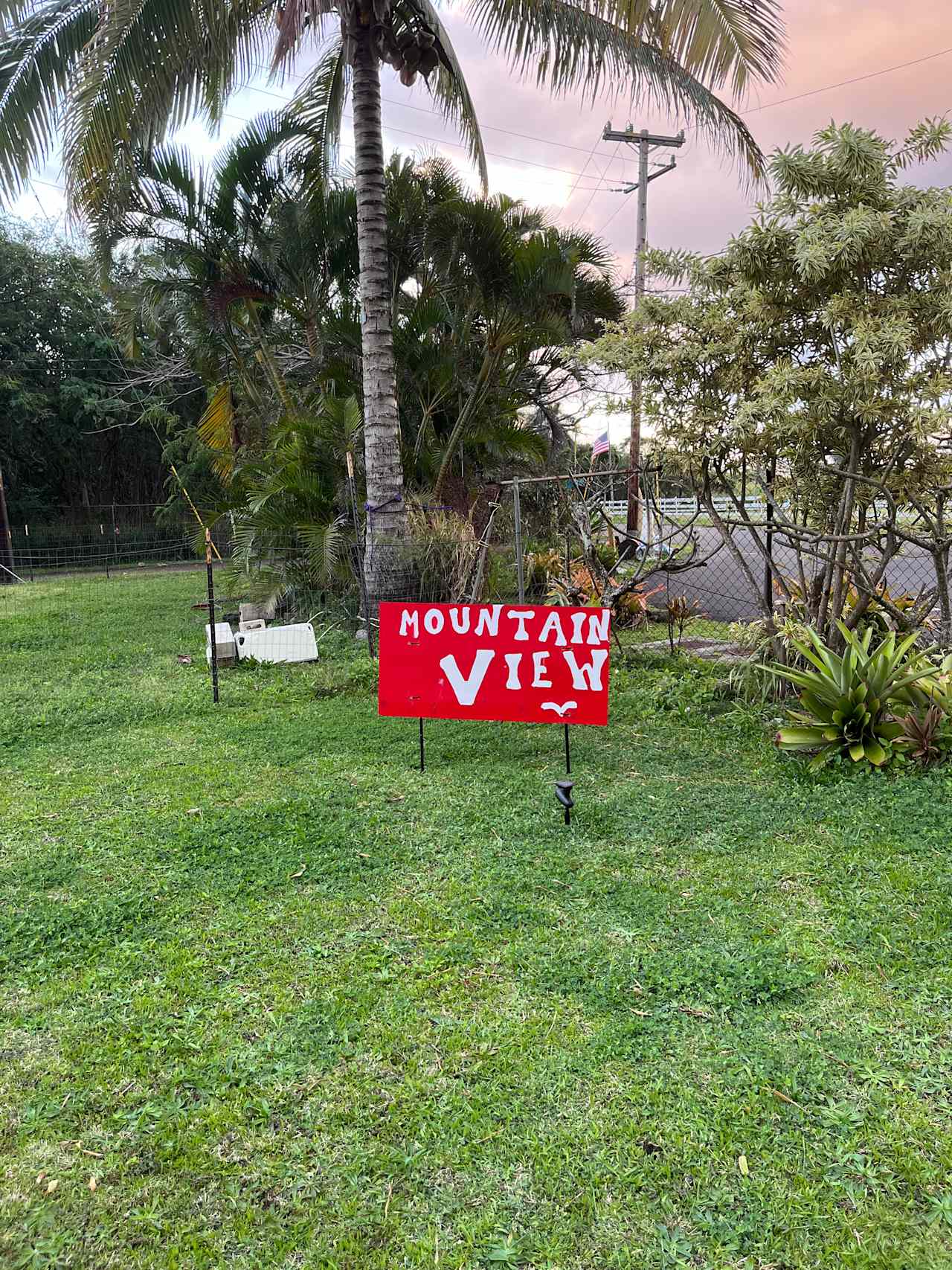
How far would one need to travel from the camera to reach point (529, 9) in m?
7.58

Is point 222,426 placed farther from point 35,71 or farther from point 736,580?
point 736,580

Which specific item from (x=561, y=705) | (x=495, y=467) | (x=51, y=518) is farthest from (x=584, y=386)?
(x=51, y=518)

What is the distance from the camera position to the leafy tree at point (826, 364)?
4.21m

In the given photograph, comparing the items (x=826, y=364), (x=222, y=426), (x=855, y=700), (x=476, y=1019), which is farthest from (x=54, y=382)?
(x=476, y=1019)

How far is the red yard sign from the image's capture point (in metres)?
4.10

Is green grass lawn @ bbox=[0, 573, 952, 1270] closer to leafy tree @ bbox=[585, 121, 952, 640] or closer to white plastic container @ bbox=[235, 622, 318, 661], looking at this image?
leafy tree @ bbox=[585, 121, 952, 640]

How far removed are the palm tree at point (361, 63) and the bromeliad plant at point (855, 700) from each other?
484 centimetres

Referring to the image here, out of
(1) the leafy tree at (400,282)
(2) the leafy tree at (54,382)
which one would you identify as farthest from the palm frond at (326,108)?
(2) the leafy tree at (54,382)

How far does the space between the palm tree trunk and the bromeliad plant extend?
4.74 meters

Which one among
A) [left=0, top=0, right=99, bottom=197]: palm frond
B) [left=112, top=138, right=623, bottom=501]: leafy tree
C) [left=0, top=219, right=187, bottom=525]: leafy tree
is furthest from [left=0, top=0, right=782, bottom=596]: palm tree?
[left=0, top=219, right=187, bottom=525]: leafy tree

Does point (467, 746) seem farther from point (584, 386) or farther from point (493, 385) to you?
point (584, 386)

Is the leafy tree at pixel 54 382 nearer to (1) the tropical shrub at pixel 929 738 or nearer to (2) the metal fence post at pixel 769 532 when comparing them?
(2) the metal fence post at pixel 769 532

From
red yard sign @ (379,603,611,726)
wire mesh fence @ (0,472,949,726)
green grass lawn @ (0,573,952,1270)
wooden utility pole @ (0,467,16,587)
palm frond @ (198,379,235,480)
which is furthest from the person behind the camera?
wooden utility pole @ (0,467,16,587)

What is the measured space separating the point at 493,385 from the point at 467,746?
298 inches
